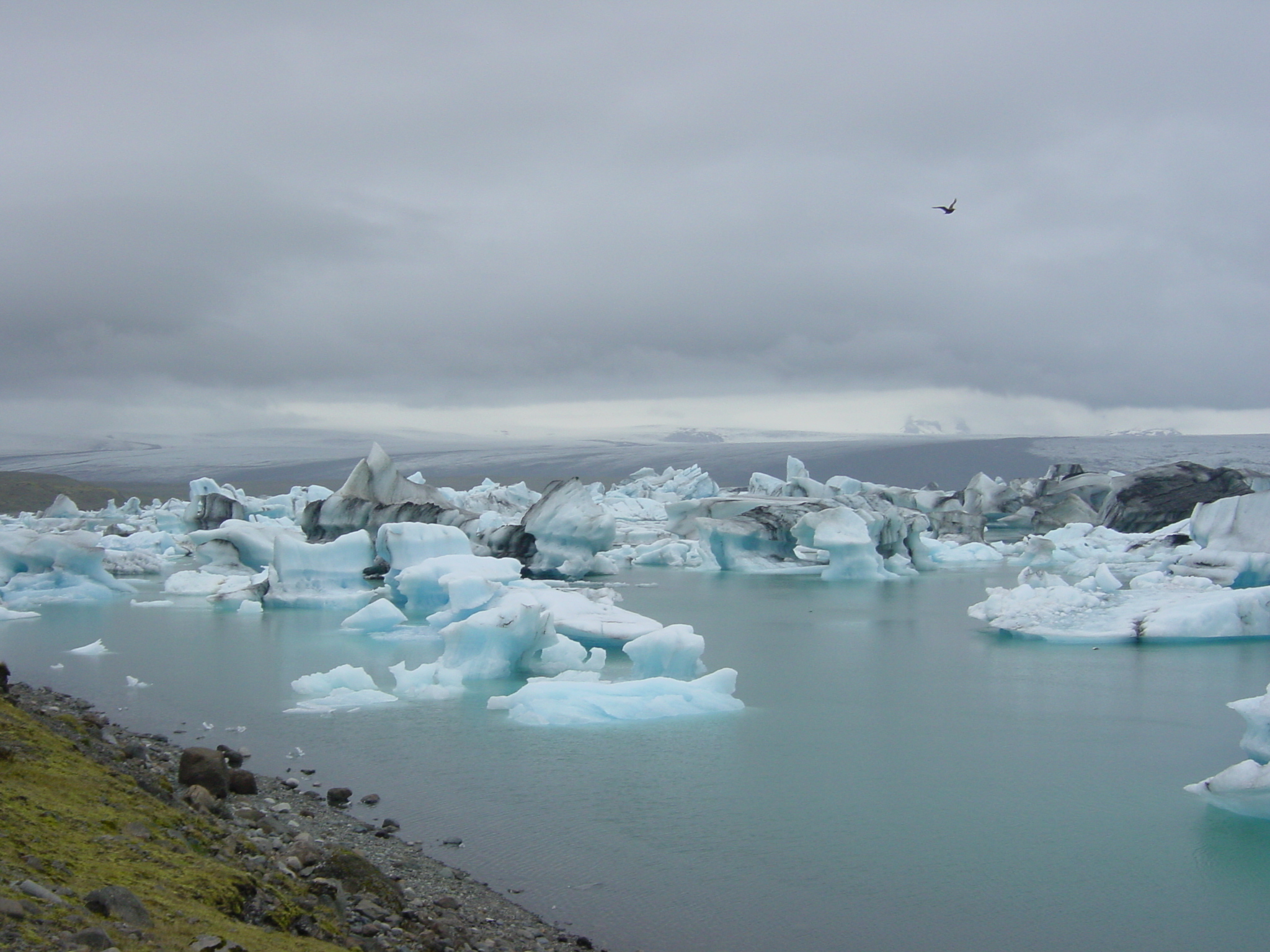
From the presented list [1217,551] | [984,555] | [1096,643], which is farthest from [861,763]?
[984,555]

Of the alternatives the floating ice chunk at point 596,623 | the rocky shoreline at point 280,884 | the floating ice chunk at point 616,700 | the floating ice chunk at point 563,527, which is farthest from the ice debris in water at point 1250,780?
the floating ice chunk at point 563,527

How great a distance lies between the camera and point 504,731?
6.56m

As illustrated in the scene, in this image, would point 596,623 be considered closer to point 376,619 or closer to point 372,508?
point 376,619

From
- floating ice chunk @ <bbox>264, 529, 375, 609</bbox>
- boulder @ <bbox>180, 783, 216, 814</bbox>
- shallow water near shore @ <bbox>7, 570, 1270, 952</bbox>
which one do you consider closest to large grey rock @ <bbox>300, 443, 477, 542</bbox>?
floating ice chunk @ <bbox>264, 529, 375, 609</bbox>

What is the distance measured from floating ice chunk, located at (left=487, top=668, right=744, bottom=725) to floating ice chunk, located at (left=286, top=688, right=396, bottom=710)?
79cm

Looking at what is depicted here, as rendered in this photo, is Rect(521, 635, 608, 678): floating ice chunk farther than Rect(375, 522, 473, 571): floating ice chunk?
No

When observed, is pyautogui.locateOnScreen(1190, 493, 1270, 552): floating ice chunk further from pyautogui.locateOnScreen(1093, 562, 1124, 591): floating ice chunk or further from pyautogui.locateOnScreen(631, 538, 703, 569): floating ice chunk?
pyautogui.locateOnScreen(631, 538, 703, 569): floating ice chunk

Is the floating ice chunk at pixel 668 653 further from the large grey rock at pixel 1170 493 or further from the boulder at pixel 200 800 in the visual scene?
the large grey rock at pixel 1170 493

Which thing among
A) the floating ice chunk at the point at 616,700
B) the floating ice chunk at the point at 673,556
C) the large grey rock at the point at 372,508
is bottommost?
the floating ice chunk at the point at 673,556

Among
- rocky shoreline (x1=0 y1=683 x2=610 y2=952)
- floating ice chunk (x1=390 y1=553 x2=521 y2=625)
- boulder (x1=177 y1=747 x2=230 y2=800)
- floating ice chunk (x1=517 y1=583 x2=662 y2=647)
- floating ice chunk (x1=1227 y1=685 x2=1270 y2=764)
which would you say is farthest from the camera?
floating ice chunk (x1=390 y1=553 x2=521 y2=625)

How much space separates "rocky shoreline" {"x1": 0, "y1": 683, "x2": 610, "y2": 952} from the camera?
234 centimetres

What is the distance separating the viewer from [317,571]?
1256cm

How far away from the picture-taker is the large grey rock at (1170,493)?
21.4 metres

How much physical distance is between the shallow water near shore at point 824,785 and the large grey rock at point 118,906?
176 cm
